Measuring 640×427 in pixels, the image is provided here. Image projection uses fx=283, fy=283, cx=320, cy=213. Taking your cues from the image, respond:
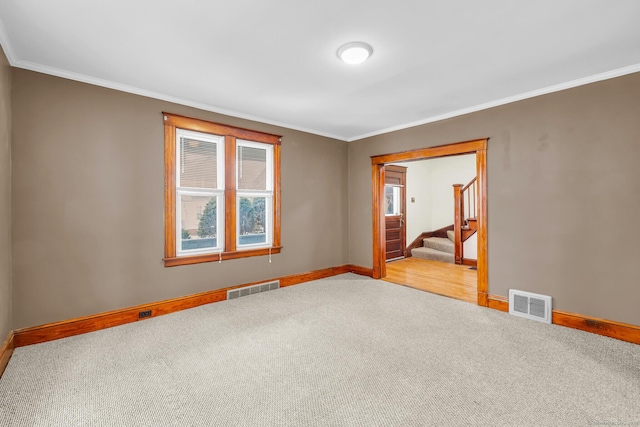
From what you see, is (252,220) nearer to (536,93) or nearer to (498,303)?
(498,303)

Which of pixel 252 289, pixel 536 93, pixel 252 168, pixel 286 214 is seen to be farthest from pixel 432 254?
pixel 252 168

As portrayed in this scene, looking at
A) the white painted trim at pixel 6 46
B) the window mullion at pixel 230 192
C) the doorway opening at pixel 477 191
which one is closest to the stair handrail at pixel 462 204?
the doorway opening at pixel 477 191

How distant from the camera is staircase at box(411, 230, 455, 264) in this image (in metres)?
6.75

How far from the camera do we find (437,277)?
5199 millimetres

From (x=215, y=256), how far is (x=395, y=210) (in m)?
4.84

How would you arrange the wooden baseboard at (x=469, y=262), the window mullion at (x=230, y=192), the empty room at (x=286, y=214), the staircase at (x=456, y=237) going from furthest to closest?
the staircase at (x=456, y=237) → the wooden baseboard at (x=469, y=262) → the window mullion at (x=230, y=192) → the empty room at (x=286, y=214)

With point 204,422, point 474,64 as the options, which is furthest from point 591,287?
point 204,422

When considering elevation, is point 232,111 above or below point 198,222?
above

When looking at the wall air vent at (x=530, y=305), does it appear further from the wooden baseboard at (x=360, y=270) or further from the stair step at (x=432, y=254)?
the stair step at (x=432, y=254)

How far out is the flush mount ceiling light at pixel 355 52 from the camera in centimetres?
233

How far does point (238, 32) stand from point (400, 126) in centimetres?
316

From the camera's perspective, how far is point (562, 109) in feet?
10.2

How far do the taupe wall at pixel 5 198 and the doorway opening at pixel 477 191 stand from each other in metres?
4.56

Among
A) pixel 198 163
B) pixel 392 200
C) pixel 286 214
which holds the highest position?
pixel 198 163
